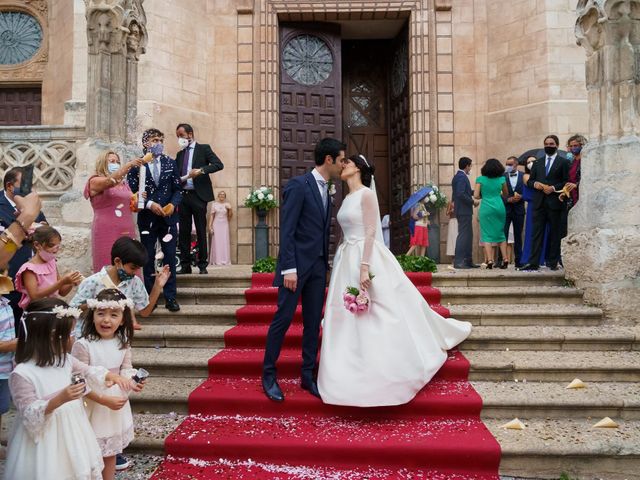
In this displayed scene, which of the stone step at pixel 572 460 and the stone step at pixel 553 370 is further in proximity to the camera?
the stone step at pixel 553 370

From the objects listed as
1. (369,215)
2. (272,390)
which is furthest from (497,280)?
(272,390)

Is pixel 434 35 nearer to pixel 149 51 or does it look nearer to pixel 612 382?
pixel 149 51

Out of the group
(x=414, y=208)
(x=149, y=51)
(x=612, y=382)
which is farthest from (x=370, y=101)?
(x=612, y=382)

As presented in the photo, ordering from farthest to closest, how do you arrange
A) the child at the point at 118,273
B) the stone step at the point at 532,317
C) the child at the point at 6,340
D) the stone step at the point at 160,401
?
1. the stone step at the point at 532,317
2. the stone step at the point at 160,401
3. the child at the point at 118,273
4. the child at the point at 6,340

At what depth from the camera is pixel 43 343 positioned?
294cm

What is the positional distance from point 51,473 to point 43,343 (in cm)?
67

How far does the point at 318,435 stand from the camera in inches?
155

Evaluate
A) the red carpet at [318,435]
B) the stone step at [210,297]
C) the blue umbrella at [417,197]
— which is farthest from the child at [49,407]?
the blue umbrella at [417,197]

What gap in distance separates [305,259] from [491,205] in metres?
4.92

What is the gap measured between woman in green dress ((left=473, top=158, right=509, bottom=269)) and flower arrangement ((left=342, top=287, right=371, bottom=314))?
4738mm

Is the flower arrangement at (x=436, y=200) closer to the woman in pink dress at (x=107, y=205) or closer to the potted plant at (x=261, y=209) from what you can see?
the potted plant at (x=261, y=209)

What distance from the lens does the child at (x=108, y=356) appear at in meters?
3.23

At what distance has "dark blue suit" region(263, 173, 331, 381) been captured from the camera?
433 centimetres

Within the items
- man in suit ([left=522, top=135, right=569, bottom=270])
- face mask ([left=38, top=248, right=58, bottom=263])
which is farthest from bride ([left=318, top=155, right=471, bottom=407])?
man in suit ([left=522, top=135, right=569, bottom=270])
